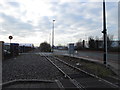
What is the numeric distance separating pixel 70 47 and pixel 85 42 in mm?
54524

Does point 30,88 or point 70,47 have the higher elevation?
point 70,47

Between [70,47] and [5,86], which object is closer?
[5,86]

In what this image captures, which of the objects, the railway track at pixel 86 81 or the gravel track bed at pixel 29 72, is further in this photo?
the gravel track bed at pixel 29 72

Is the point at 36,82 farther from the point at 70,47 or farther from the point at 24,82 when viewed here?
the point at 70,47

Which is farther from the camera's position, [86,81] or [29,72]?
[29,72]

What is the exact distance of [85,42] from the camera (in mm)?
80500

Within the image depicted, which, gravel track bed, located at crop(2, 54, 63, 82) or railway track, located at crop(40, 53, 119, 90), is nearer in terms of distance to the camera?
railway track, located at crop(40, 53, 119, 90)

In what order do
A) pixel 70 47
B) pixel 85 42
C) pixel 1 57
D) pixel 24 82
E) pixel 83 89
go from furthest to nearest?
pixel 85 42
pixel 70 47
pixel 1 57
pixel 24 82
pixel 83 89

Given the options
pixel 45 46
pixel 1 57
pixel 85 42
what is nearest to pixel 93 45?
pixel 85 42

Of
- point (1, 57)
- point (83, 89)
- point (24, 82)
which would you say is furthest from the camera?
point (1, 57)

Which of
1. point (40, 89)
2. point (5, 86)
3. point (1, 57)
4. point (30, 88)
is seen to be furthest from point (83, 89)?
point (1, 57)

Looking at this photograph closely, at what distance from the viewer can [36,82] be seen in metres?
8.42

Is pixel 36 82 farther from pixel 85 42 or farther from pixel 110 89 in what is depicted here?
pixel 85 42

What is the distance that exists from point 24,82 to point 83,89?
3.10m
